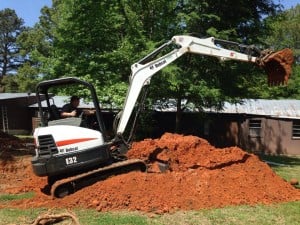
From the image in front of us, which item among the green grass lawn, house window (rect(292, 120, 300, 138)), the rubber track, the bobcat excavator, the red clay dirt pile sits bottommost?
house window (rect(292, 120, 300, 138))

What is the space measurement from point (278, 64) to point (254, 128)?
63.2 feet

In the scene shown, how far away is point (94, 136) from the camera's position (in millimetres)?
10555

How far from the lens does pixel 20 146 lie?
17.6 m

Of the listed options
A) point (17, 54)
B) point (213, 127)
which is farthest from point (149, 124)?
point (17, 54)

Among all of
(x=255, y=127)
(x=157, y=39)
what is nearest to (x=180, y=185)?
(x=157, y=39)

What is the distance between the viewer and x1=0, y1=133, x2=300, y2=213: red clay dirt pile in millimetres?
Result: 9766

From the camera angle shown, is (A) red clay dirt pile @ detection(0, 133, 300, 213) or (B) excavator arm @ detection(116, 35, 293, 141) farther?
(B) excavator arm @ detection(116, 35, 293, 141)

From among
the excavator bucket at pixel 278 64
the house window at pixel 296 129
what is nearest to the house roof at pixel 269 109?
the house window at pixel 296 129

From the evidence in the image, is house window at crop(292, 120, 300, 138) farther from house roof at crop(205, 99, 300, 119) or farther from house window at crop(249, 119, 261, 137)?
house window at crop(249, 119, 261, 137)

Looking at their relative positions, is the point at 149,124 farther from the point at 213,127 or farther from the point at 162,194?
the point at 162,194

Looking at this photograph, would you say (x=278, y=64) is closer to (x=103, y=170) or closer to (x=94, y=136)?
(x=94, y=136)

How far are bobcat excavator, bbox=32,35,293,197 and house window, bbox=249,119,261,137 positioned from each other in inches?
739

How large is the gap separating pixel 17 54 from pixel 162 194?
62712 mm

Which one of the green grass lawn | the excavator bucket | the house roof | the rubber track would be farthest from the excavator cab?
the house roof
